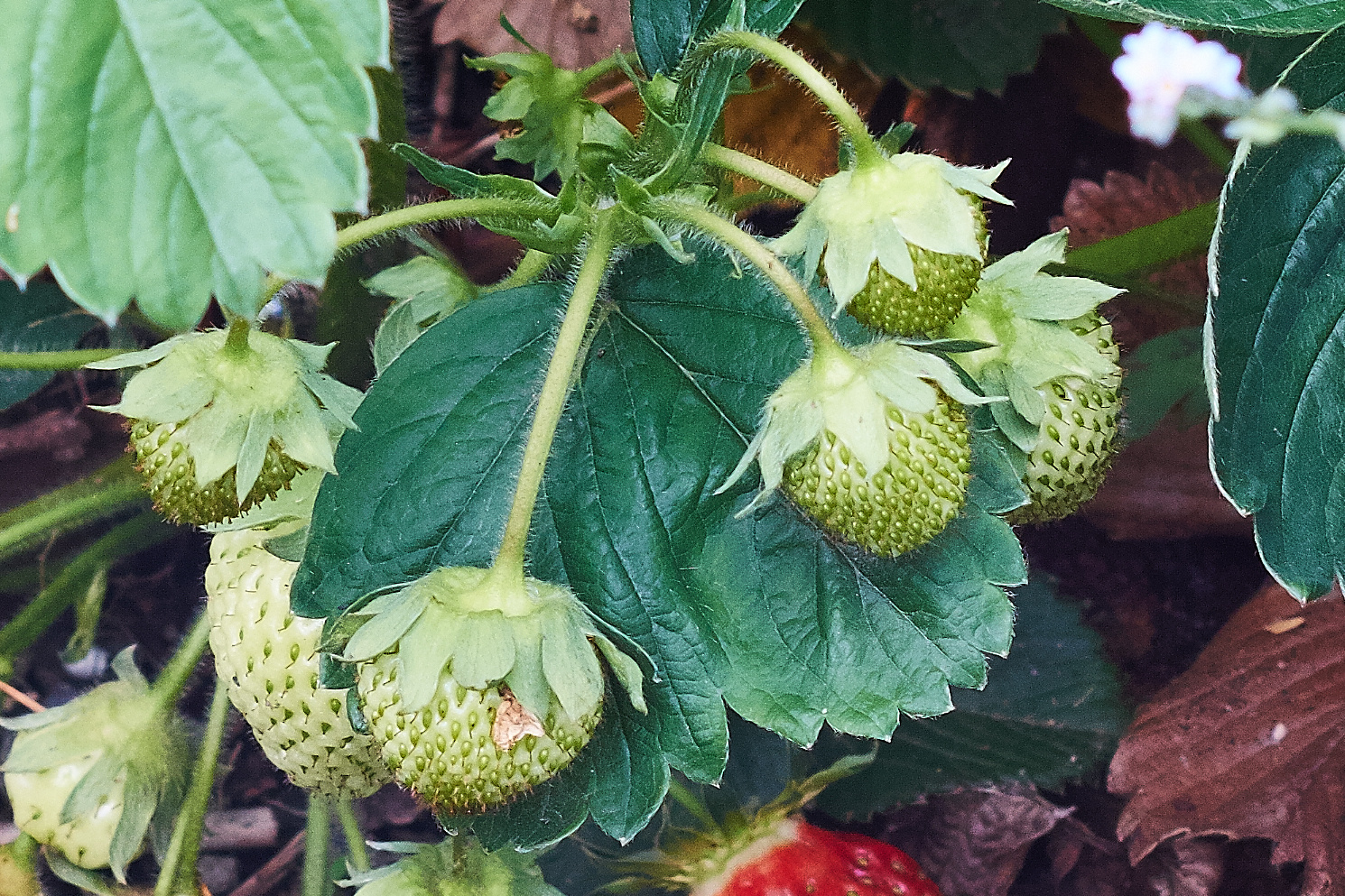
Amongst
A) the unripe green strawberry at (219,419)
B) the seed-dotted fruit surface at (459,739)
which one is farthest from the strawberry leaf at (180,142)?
the seed-dotted fruit surface at (459,739)

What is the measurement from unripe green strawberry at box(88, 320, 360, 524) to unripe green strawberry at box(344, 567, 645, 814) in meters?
0.10

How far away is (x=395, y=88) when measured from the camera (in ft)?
3.62

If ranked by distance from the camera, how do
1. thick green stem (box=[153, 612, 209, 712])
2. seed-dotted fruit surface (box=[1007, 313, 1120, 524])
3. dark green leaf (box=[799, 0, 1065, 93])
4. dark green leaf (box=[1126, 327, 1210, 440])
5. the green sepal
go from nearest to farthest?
1. seed-dotted fruit surface (box=[1007, 313, 1120, 524])
2. the green sepal
3. thick green stem (box=[153, 612, 209, 712])
4. dark green leaf (box=[1126, 327, 1210, 440])
5. dark green leaf (box=[799, 0, 1065, 93])

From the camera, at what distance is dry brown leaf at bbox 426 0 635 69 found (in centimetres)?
126

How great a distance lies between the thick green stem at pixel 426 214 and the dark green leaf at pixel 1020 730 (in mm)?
689

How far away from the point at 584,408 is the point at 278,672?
0.87 ft

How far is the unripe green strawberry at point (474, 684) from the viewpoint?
2.10 feet

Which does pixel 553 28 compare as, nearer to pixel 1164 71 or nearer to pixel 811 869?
pixel 1164 71

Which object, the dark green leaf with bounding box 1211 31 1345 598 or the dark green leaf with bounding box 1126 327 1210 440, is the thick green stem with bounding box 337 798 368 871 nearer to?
the dark green leaf with bounding box 1211 31 1345 598

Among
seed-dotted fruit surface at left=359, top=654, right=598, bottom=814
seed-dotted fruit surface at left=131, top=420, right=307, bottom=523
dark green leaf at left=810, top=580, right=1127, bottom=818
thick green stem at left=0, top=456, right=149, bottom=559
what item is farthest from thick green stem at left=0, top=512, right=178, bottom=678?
dark green leaf at left=810, top=580, right=1127, bottom=818

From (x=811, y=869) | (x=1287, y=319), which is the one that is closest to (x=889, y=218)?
(x=1287, y=319)

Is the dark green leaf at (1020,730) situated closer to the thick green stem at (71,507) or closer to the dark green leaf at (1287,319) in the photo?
the dark green leaf at (1287,319)

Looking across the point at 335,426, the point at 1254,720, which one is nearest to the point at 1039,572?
the point at 1254,720

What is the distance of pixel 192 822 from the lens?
3.05 feet
